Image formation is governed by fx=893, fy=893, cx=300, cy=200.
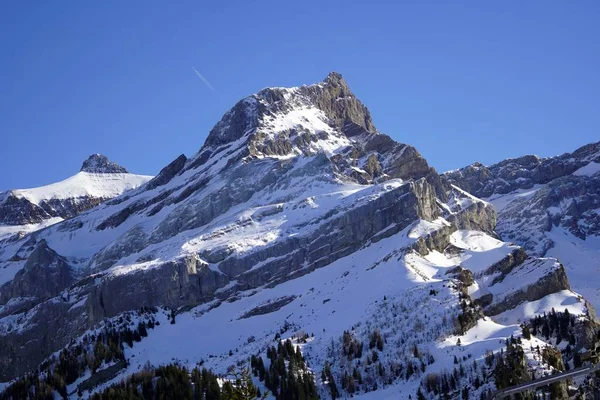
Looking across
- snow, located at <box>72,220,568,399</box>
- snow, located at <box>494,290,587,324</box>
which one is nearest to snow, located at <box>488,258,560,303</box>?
snow, located at <box>72,220,568,399</box>

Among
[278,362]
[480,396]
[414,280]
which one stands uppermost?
[414,280]

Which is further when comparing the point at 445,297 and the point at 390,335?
the point at 445,297

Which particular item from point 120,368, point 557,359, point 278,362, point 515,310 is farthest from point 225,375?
point 515,310

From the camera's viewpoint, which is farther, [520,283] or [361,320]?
[520,283]

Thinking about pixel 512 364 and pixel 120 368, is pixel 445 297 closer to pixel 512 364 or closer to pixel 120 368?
pixel 512 364

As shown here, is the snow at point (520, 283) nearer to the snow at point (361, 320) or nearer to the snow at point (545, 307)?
the snow at point (361, 320)

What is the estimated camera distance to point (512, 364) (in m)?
125

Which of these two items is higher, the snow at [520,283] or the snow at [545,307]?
the snow at [520,283]

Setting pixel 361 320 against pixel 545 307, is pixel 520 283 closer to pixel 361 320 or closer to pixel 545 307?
pixel 545 307

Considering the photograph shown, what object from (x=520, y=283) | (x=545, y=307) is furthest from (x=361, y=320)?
(x=520, y=283)

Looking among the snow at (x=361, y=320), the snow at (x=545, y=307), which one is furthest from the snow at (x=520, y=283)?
the snow at (x=545, y=307)

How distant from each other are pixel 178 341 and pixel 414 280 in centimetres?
5122

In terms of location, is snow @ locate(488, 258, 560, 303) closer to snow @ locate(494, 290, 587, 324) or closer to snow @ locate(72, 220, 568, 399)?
snow @ locate(72, 220, 568, 399)

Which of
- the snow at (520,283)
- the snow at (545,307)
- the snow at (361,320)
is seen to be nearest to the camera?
the snow at (361,320)
